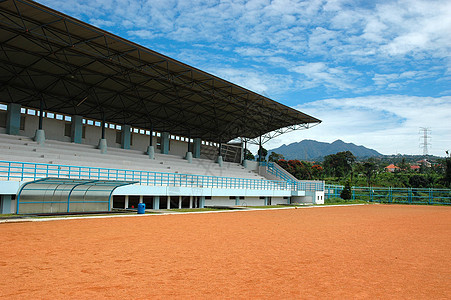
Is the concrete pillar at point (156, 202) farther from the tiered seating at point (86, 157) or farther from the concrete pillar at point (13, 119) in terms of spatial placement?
the concrete pillar at point (13, 119)

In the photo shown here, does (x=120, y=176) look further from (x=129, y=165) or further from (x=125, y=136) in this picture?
(x=125, y=136)

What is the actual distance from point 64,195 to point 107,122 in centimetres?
2526

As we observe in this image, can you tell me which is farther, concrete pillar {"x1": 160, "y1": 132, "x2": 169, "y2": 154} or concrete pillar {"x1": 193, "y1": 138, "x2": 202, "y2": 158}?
concrete pillar {"x1": 193, "y1": 138, "x2": 202, "y2": 158}

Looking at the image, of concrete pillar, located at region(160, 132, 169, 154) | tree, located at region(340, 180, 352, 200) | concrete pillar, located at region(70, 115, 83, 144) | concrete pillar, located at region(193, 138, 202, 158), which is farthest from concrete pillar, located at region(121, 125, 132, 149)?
tree, located at region(340, 180, 352, 200)

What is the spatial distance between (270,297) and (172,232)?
9.45 metres

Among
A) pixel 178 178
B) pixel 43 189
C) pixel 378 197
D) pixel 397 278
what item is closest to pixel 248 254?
pixel 397 278

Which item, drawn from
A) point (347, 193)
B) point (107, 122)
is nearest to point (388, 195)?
point (347, 193)

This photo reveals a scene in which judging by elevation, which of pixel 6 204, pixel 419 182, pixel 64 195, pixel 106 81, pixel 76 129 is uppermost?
pixel 106 81

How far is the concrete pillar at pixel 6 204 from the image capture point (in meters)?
20.7

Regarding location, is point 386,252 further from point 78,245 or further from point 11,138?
point 11,138

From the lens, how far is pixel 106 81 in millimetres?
36375

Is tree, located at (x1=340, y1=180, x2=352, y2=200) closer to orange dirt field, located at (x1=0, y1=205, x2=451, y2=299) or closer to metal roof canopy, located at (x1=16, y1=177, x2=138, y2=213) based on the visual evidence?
metal roof canopy, located at (x1=16, y1=177, x2=138, y2=213)

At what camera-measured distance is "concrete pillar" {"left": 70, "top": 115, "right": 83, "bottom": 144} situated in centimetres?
4075

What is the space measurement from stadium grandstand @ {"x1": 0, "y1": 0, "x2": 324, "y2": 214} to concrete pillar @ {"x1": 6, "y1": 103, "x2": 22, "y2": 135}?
0.32 ft
